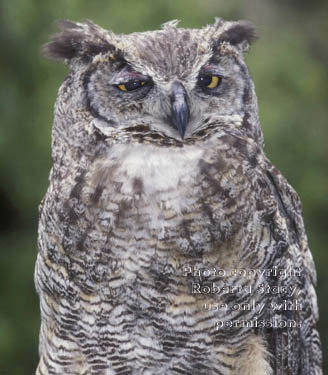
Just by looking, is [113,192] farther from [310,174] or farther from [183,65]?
[310,174]

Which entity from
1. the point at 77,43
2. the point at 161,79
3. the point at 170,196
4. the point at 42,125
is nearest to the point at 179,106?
the point at 161,79

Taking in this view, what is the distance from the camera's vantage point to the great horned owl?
2164 mm

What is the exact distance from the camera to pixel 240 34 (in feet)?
7.62

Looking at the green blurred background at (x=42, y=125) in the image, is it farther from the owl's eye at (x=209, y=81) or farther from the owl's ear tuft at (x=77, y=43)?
the owl's eye at (x=209, y=81)

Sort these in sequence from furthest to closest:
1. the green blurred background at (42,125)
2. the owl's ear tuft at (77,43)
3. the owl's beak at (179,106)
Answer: the green blurred background at (42,125) < the owl's ear tuft at (77,43) < the owl's beak at (179,106)

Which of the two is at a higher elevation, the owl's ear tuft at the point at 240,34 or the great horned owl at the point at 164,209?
the owl's ear tuft at the point at 240,34

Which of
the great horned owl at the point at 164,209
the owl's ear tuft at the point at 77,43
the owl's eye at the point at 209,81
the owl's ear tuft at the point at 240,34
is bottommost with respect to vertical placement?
the great horned owl at the point at 164,209

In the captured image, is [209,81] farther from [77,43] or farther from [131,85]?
[77,43]

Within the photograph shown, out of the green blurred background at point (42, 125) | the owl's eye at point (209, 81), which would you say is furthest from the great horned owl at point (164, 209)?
the green blurred background at point (42, 125)

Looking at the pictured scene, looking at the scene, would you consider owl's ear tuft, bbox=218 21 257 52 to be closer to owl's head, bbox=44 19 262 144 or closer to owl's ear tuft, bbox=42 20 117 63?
owl's head, bbox=44 19 262 144

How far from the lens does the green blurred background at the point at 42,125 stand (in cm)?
447

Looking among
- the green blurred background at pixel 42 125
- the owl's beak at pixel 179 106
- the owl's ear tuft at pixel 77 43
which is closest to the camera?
the owl's beak at pixel 179 106

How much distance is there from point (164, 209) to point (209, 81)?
1.38 feet

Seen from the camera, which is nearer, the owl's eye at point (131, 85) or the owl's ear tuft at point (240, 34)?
the owl's eye at point (131, 85)
